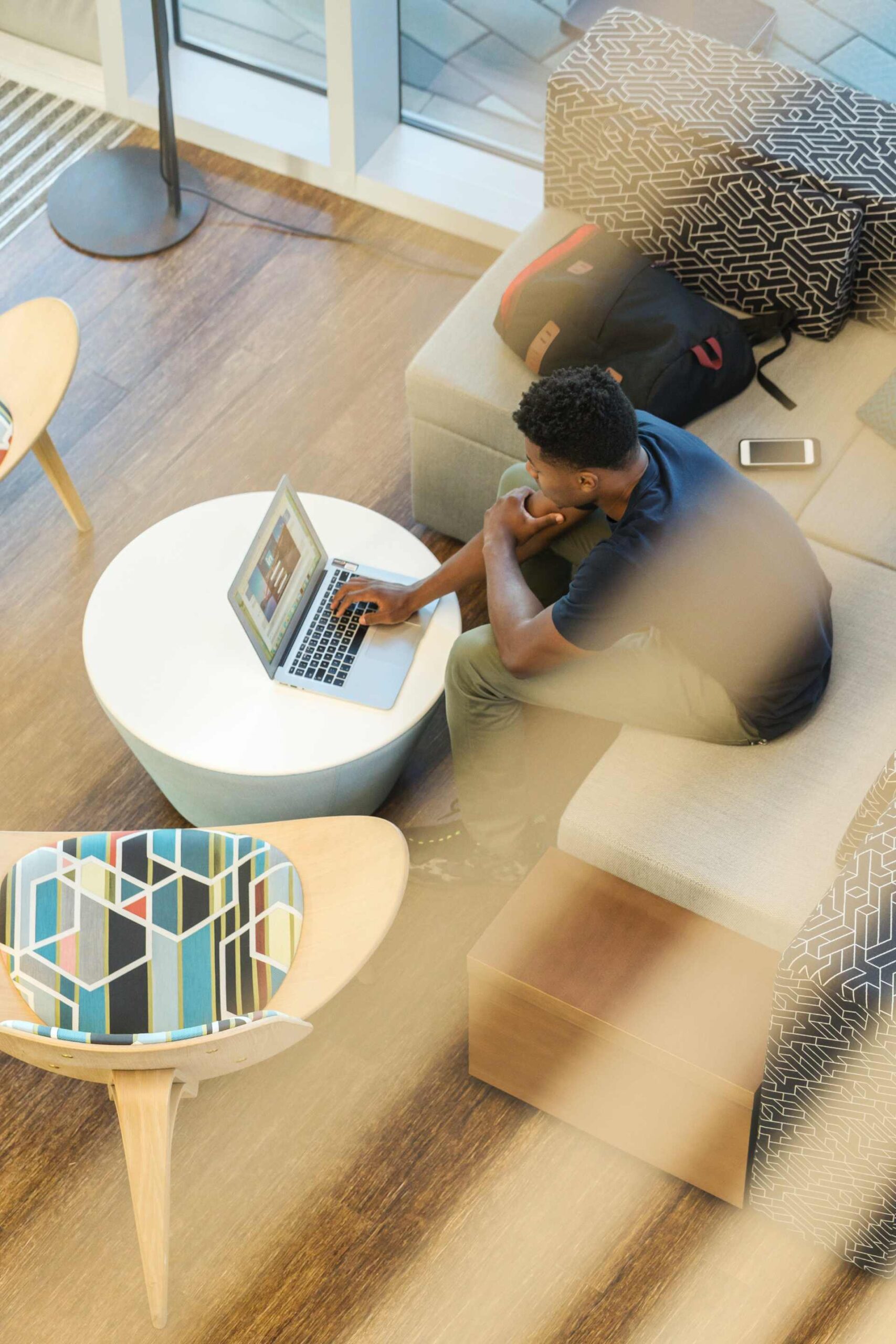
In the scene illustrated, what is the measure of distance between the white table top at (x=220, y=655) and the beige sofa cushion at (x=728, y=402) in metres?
0.36

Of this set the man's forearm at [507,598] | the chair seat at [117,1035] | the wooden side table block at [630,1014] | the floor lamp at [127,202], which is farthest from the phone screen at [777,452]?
the floor lamp at [127,202]

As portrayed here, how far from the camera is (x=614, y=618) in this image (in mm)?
2080

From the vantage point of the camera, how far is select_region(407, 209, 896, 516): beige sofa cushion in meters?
2.75

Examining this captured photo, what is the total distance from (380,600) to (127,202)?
1949 millimetres

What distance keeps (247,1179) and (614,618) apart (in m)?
1.13

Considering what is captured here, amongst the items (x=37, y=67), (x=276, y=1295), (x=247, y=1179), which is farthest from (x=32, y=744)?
(x=37, y=67)

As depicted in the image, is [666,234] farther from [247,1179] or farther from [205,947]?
[247,1179]

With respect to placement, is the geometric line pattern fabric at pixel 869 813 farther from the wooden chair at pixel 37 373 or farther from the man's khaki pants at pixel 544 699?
the wooden chair at pixel 37 373

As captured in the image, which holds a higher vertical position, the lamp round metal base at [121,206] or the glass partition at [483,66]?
the glass partition at [483,66]

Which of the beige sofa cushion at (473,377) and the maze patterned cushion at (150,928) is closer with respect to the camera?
the maze patterned cushion at (150,928)

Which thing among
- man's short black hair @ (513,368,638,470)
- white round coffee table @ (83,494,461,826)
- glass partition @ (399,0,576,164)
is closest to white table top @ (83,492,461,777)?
white round coffee table @ (83,494,461,826)

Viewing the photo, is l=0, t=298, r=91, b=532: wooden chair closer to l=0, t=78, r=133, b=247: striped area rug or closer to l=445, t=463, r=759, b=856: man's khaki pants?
l=0, t=78, r=133, b=247: striped area rug

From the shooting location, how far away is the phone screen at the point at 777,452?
2.68 metres

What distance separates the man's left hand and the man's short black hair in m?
0.30
